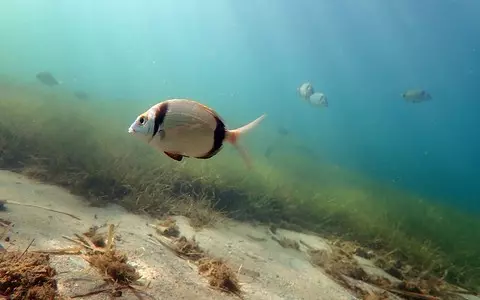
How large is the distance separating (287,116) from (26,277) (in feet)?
271

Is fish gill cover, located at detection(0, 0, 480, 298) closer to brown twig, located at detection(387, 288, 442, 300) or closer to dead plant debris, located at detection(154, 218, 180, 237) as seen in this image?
dead plant debris, located at detection(154, 218, 180, 237)

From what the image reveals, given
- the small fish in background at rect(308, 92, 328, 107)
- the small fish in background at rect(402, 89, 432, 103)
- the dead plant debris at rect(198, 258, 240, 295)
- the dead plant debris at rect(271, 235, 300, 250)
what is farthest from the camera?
the small fish in background at rect(402, 89, 432, 103)

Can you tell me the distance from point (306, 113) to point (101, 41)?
128 m

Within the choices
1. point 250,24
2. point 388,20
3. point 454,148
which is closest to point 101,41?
point 250,24

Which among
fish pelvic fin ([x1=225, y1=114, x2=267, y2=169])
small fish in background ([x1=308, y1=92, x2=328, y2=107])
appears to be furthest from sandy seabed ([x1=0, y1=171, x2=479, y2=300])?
small fish in background ([x1=308, y1=92, x2=328, y2=107])

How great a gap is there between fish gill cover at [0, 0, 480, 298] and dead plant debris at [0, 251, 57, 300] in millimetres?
1649

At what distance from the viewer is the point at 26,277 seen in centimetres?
230

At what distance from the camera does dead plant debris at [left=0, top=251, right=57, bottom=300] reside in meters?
2.18

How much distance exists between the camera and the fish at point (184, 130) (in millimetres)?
2205

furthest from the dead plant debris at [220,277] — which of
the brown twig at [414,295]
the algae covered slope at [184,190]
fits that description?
the brown twig at [414,295]

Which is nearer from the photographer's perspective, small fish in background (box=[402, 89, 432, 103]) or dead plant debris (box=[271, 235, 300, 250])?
dead plant debris (box=[271, 235, 300, 250])

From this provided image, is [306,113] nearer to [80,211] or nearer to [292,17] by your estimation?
[292,17]

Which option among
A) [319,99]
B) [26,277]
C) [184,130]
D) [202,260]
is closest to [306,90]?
[319,99]

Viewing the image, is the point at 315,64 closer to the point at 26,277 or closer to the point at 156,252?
the point at 156,252
